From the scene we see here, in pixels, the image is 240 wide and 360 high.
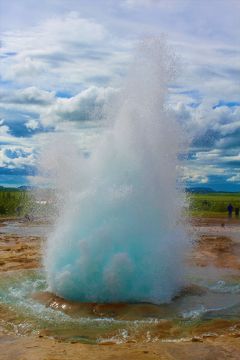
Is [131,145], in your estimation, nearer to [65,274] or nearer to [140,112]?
[140,112]

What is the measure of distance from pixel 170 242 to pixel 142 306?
1.74 meters

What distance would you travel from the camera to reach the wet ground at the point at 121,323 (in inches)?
272

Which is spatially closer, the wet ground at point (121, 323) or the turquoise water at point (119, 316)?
the wet ground at point (121, 323)

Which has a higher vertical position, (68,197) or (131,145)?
(131,145)

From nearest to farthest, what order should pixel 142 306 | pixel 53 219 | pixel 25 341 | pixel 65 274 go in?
1. pixel 25 341
2. pixel 142 306
3. pixel 65 274
4. pixel 53 219

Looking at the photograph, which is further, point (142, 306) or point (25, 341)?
point (142, 306)

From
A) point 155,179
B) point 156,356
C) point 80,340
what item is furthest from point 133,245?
point 156,356

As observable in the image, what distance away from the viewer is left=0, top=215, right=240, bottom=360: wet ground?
6.91 meters

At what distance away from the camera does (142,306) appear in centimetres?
932

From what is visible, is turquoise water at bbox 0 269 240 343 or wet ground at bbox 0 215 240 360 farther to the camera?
turquoise water at bbox 0 269 240 343

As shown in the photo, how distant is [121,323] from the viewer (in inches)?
335

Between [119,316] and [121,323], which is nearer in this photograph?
[121,323]

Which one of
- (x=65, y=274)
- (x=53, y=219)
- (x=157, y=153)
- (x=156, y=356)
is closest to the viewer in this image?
(x=156, y=356)

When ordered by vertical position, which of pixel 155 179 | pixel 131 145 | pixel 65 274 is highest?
pixel 131 145
